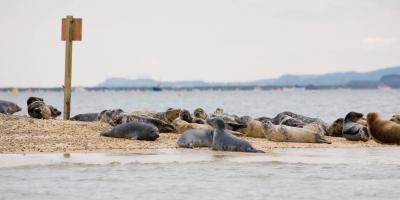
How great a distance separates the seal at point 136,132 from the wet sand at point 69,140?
17cm

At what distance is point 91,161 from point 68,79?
26.8ft

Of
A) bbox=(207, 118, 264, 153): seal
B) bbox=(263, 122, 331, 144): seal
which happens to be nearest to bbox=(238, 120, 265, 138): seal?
bbox=(263, 122, 331, 144): seal

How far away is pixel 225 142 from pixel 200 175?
11.4 feet

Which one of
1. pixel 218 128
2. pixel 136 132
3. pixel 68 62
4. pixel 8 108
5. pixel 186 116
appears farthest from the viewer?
pixel 8 108

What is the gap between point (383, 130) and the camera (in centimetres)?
1658

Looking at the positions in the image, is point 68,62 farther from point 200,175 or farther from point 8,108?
point 200,175

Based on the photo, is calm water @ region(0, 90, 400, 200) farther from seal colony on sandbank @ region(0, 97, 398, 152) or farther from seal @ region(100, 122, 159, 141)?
seal @ region(100, 122, 159, 141)

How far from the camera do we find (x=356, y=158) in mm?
13102

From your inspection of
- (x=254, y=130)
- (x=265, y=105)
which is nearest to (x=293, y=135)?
(x=254, y=130)

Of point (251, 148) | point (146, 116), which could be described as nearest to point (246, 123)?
point (146, 116)

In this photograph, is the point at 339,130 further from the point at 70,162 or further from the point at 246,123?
the point at 70,162

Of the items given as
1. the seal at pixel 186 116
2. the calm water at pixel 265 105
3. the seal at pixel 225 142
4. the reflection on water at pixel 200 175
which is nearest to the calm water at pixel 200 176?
the reflection on water at pixel 200 175

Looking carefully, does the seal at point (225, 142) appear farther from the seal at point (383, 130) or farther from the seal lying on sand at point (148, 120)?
the seal at point (383, 130)

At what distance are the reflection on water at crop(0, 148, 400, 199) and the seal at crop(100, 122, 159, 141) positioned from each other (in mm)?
1817
